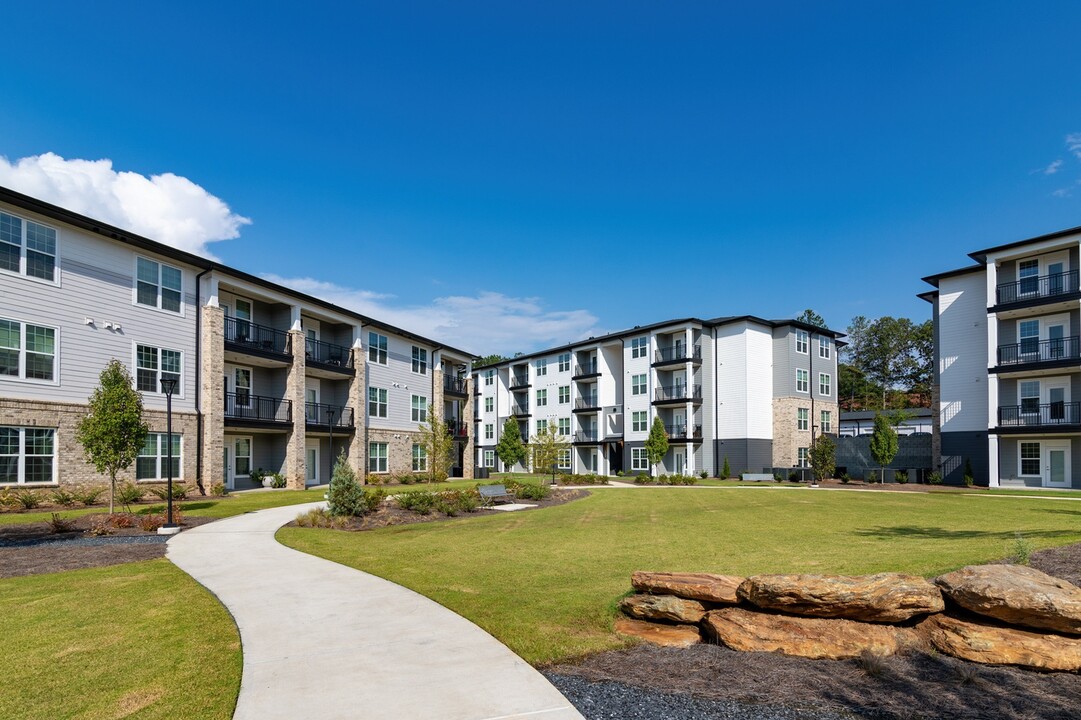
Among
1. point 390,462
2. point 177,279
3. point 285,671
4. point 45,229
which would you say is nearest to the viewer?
point 285,671

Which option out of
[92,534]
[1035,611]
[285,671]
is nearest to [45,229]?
[92,534]

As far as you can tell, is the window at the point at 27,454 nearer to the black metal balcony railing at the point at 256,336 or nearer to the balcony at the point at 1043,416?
the black metal balcony railing at the point at 256,336

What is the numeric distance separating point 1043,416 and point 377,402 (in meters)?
38.8

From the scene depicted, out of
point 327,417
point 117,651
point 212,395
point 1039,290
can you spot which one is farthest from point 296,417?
point 1039,290

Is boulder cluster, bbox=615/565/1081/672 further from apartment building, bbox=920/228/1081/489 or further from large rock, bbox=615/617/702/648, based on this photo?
apartment building, bbox=920/228/1081/489

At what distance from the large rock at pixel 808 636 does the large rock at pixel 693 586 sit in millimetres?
259

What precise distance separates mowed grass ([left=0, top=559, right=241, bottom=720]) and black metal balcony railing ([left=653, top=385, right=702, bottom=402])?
42157 millimetres

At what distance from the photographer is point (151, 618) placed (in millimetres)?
7387

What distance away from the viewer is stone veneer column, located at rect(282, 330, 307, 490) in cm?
3183

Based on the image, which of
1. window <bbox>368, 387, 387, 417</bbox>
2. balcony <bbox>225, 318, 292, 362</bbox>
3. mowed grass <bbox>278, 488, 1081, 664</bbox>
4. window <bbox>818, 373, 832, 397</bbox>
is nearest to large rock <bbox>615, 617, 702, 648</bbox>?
mowed grass <bbox>278, 488, 1081, 664</bbox>

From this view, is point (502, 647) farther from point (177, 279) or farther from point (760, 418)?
point (760, 418)

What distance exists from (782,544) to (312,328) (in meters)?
30.2

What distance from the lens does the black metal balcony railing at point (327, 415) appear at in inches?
1388

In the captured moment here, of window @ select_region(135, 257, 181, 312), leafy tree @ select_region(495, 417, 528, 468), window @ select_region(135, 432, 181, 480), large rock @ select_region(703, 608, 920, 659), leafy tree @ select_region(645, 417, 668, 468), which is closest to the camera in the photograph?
large rock @ select_region(703, 608, 920, 659)
